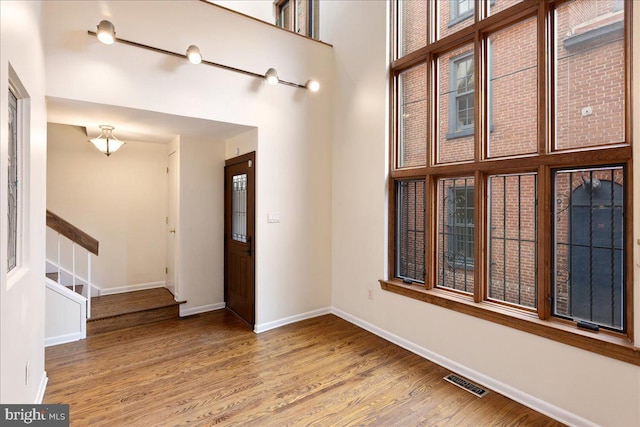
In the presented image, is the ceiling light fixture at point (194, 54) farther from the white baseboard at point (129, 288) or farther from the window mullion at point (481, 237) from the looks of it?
the white baseboard at point (129, 288)

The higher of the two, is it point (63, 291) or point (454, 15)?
point (454, 15)

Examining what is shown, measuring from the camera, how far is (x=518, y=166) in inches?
101

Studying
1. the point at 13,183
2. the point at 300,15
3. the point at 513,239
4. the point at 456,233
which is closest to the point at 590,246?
the point at 513,239

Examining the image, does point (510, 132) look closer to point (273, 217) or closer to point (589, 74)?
point (589, 74)

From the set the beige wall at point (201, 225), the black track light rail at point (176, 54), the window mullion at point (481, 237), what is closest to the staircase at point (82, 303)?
the beige wall at point (201, 225)

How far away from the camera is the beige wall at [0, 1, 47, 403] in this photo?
5.14 feet

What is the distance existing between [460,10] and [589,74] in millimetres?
1329

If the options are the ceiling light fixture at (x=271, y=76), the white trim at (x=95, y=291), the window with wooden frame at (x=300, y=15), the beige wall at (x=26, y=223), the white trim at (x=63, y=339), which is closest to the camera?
the beige wall at (x=26, y=223)

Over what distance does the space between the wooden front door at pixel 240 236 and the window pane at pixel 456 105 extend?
83.8 inches

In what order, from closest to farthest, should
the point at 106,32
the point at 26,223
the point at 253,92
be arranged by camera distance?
the point at 26,223 → the point at 106,32 → the point at 253,92

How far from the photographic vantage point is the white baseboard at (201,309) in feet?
14.1

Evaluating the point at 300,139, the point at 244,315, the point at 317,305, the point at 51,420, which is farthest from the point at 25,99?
the point at 317,305

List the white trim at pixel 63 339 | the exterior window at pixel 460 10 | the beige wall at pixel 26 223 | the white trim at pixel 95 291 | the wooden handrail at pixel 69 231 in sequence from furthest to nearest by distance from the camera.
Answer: the white trim at pixel 95 291 < the wooden handrail at pixel 69 231 < the white trim at pixel 63 339 < the exterior window at pixel 460 10 < the beige wall at pixel 26 223

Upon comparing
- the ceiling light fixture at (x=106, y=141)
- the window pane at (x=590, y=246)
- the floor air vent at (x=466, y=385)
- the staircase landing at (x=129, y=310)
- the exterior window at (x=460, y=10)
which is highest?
the exterior window at (x=460, y=10)
